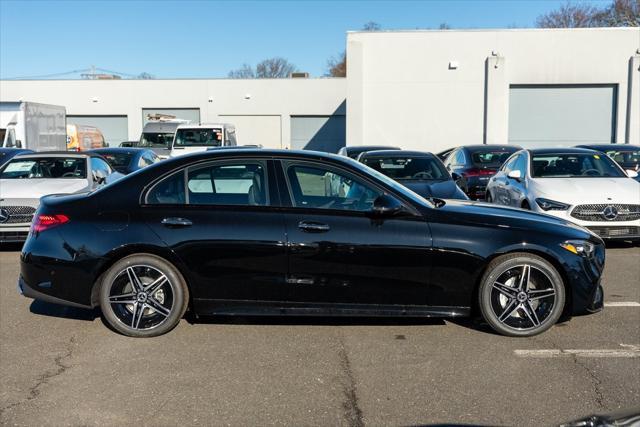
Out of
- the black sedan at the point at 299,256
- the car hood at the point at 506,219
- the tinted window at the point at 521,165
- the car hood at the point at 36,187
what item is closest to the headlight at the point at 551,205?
the tinted window at the point at 521,165

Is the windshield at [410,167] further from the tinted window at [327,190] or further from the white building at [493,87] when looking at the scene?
the white building at [493,87]

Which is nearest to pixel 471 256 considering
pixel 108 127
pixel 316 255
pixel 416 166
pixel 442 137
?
pixel 316 255

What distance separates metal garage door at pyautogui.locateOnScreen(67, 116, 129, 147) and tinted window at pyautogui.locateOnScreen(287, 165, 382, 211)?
122ft

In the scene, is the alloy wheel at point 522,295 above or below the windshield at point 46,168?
below

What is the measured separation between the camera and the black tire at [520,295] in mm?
5090

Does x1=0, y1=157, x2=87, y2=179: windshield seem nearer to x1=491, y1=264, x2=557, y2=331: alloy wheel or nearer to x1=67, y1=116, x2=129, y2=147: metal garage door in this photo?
x1=491, y1=264, x2=557, y2=331: alloy wheel

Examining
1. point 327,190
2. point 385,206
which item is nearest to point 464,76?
point 327,190

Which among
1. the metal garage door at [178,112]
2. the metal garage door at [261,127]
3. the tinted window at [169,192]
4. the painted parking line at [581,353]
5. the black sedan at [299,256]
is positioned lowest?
the painted parking line at [581,353]

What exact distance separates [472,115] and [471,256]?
853 inches

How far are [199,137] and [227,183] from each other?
1529 cm

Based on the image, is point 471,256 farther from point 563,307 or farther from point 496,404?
point 496,404

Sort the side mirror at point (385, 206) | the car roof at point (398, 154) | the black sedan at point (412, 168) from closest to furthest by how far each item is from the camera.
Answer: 1. the side mirror at point (385, 206)
2. the black sedan at point (412, 168)
3. the car roof at point (398, 154)

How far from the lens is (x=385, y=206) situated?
16.5 ft

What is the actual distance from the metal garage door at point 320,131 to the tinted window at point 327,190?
113ft
